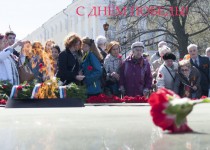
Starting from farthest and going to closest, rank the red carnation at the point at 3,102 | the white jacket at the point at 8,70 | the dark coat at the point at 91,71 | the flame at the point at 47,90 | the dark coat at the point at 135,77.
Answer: the dark coat at the point at 135,77 < the white jacket at the point at 8,70 < the dark coat at the point at 91,71 < the red carnation at the point at 3,102 < the flame at the point at 47,90

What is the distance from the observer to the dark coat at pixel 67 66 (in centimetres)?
638

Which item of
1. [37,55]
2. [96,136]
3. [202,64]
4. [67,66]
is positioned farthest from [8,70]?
[96,136]

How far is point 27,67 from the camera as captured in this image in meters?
7.38

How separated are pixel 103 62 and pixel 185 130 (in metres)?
6.47

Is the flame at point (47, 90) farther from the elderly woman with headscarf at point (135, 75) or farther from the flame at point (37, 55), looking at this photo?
the elderly woman with headscarf at point (135, 75)

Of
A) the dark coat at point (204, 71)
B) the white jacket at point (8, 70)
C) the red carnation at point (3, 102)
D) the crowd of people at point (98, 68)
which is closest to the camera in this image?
the red carnation at point (3, 102)

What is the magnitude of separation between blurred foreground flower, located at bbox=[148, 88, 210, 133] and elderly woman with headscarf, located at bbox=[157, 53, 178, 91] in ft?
18.4

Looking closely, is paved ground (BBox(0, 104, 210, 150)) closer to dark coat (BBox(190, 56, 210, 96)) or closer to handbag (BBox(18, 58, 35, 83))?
handbag (BBox(18, 58, 35, 83))

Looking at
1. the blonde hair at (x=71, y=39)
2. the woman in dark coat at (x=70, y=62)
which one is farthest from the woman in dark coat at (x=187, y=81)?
the blonde hair at (x=71, y=39)

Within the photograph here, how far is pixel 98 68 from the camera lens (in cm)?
671

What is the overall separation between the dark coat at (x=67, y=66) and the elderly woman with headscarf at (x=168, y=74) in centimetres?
118

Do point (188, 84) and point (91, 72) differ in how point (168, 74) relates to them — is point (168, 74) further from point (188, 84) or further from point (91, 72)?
point (91, 72)

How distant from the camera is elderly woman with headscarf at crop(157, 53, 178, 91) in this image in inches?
279

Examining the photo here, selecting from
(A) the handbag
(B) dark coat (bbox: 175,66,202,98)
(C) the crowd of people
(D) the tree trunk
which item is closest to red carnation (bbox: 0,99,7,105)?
(C) the crowd of people
